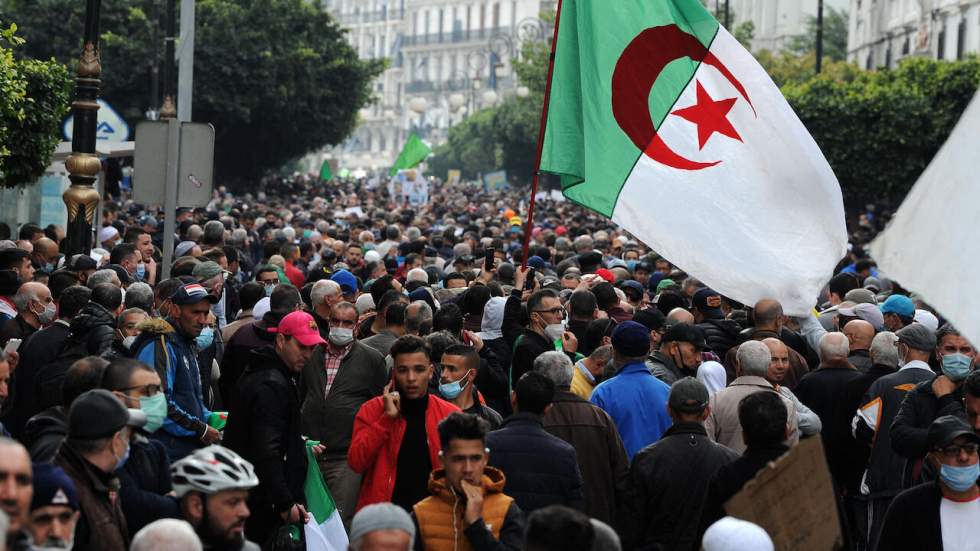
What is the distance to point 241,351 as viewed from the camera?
931 centimetres

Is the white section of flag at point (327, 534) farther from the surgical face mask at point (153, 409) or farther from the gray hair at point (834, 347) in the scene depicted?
the gray hair at point (834, 347)

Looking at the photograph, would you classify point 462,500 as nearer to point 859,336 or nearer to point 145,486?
point 145,486

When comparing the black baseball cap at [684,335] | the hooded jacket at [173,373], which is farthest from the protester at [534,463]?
the black baseball cap at [684,335]

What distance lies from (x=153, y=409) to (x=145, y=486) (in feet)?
1.49

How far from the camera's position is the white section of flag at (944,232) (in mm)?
4070

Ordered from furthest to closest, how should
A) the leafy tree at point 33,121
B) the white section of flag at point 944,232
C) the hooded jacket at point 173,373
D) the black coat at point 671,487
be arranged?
the leafy tree at point 33,121, the hooded jacket at point 173,373, the black coat at point 671,487, the white section of flag at point 944,232

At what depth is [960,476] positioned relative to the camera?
6.12m

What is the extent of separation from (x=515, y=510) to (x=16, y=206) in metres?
17.5

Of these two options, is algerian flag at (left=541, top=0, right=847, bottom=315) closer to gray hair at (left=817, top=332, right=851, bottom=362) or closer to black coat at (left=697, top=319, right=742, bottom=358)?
gray hair at (left=817, top=332, right=851, bottom=362)

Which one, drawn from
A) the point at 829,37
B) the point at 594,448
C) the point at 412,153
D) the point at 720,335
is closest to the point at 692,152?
the point at 720,335

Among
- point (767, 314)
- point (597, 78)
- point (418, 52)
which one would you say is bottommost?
point (767, 314)

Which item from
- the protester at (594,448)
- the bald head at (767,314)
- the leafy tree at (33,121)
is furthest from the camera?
the leafy tree at (33,121)

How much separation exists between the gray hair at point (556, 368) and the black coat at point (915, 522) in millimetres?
1721

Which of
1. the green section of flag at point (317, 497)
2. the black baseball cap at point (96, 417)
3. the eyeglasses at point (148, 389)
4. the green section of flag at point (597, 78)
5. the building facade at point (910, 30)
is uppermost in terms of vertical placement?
the building facade at point (910, 30)
